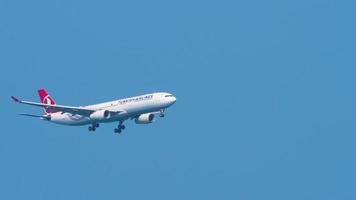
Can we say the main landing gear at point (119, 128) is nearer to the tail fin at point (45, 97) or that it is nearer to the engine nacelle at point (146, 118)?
the engine nacelle at point (146, 118)

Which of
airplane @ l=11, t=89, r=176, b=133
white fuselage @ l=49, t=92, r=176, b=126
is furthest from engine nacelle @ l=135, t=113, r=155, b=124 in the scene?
white fuselage @ l=49, t=92, r=176, b=126

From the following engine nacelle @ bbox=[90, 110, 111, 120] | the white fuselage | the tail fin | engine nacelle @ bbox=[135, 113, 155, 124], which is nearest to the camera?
the white fuselage

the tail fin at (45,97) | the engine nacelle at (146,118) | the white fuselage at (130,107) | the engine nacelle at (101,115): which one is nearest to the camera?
the white fuselage at (130,107)

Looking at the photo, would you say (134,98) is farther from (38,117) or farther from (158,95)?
(38,117)

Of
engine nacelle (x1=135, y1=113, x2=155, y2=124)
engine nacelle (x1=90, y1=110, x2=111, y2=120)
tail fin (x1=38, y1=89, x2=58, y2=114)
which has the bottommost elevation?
engine nacelle (x1=90, y1=110, x2=111, y2=120)

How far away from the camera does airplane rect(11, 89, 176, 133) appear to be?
372 feet

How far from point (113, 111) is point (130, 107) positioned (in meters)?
2.76

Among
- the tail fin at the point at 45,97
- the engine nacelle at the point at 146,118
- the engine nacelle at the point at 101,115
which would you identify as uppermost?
the tail fin at the point at 45,97

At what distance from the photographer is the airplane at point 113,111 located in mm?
113438

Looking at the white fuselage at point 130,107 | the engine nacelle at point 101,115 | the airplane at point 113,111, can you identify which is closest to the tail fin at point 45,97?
the airplane at point 113,111

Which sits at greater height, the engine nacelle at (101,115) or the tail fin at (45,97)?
the tail fin at (45,97)

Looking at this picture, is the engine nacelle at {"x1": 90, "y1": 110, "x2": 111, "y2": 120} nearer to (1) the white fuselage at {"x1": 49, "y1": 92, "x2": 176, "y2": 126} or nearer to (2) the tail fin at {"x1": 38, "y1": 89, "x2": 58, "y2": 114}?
(1) the white fuselage at {"x1": 49, "y1": 92, "x2": 176, "y2": 126}

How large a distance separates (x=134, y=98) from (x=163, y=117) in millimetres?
5424

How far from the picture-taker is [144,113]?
115562 millimetres
